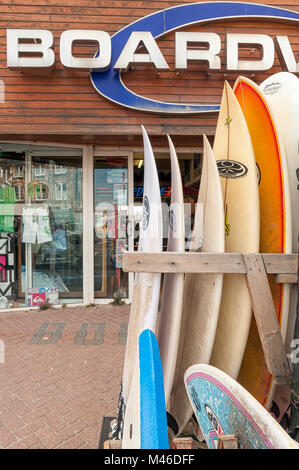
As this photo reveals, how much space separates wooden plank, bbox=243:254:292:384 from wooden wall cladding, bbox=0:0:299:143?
3584 millimetres

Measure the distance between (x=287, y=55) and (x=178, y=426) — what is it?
533cm

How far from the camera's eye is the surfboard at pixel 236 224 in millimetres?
1547

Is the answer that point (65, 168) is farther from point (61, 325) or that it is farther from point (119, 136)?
point (61, 325)

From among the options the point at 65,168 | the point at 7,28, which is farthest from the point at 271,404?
the point at 7,28

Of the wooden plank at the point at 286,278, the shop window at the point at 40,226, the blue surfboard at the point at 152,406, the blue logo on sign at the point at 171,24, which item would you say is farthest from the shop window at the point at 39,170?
the blue surfboard at the point at 152,406

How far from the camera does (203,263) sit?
1426mm

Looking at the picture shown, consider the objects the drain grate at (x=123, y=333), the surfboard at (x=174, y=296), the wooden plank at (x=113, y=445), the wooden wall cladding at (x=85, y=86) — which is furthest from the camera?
the wooden wall cladding at (x=85, y=86)

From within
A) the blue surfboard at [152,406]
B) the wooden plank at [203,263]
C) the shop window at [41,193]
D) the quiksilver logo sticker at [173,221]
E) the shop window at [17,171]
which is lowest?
the blue surfboard at [152,406]

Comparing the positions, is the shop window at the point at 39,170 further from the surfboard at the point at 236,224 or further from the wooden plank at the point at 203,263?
the wooden plank at the point at 203,263

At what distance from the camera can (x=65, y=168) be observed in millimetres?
5371

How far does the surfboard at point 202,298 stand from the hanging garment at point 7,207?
442 cm

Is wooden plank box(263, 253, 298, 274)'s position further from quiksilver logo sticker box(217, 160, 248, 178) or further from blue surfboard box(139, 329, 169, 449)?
blue surfboard box(139, 329, 169, 449)

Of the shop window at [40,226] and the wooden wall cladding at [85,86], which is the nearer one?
the wooden wall cladding at [85,86]

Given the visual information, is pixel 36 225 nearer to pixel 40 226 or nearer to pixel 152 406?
pixel 40 226
